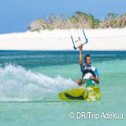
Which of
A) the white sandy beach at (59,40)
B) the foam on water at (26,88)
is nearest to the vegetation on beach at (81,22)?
the white sandy beach at (59,40)

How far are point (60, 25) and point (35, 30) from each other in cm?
557

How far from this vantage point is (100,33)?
371 feet

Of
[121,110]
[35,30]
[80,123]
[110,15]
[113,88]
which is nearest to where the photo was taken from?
[80,123]

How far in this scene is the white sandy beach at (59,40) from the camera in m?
110

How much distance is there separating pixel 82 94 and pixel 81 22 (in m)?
95.1

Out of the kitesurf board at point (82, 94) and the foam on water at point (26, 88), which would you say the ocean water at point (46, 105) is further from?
the kitesurf board at point (82, 94)

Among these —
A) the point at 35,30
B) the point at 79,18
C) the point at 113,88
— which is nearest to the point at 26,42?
the point at 35,30

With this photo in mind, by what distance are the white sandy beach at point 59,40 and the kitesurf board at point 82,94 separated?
302ft

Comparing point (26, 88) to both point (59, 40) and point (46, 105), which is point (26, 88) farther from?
point (59, 40)

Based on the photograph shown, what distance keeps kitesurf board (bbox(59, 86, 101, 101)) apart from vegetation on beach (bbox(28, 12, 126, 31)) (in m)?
93.1

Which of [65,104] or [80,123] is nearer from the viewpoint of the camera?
[80,123]

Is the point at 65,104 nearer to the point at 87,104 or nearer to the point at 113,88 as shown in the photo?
the point at 87,104

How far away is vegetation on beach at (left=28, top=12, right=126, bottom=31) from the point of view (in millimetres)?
109750

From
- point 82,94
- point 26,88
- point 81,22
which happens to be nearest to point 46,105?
point 82,94
